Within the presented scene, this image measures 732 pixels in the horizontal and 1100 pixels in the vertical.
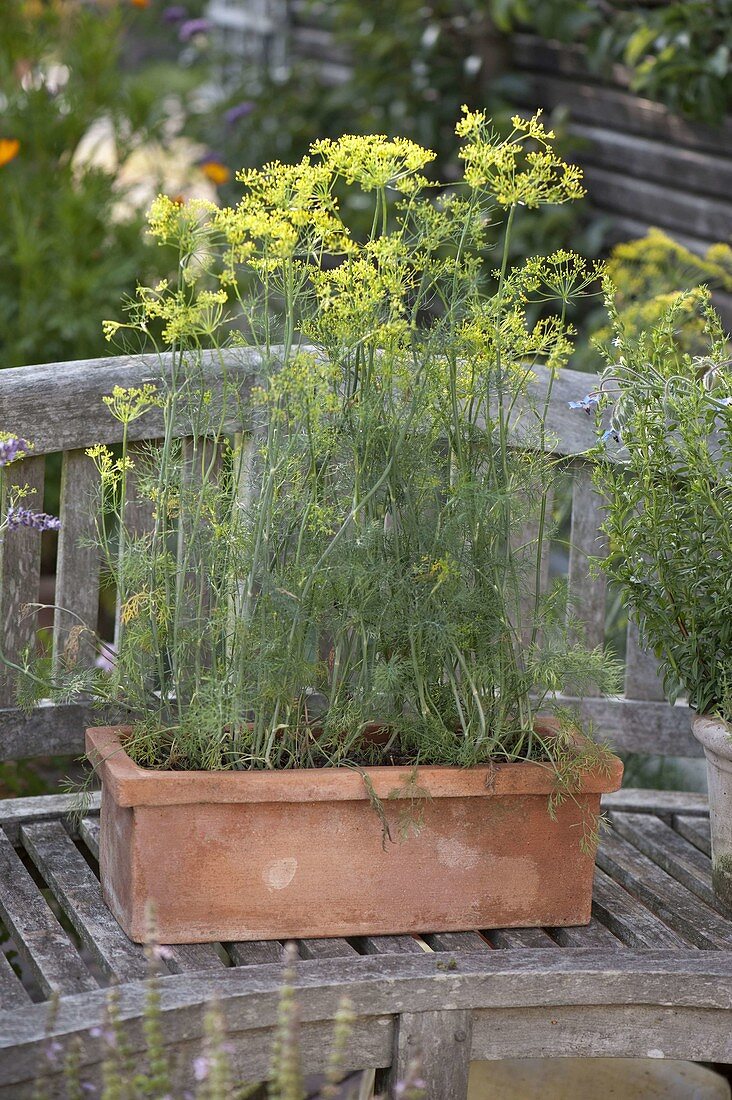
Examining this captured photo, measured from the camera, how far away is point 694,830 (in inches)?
107

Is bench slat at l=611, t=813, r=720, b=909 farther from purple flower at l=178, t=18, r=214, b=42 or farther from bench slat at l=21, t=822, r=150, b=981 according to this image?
purple flower at l=178, t=18, r=214, b=42

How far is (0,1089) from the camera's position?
1.78 meters

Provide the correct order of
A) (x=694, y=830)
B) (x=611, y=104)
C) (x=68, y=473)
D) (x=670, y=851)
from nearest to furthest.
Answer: (x=68, y=473), (x=670, y=851), (x=694, y=830), (x=611, y=104)

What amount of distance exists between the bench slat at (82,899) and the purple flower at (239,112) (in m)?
5.05

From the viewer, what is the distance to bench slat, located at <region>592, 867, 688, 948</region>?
87.1 inches

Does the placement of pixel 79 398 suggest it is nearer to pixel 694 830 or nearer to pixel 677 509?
pixel 677 509

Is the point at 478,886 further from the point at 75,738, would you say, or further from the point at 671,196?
the point at 671,196

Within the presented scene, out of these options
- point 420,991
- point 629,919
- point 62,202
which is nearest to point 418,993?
point 420,991

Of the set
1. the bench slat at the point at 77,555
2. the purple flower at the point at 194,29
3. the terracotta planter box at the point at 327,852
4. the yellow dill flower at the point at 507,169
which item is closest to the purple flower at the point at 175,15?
the purple flower at the point at 194,29

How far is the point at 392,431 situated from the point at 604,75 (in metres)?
3.63

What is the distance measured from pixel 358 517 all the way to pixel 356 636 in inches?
7.2

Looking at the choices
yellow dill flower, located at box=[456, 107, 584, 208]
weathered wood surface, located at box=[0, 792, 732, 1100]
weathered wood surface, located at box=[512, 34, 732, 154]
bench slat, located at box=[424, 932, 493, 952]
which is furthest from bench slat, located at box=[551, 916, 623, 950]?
weathered wood surface, located at box=[512, 34, 732, 154]

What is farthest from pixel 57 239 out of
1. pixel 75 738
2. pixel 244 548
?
pixel 244 548

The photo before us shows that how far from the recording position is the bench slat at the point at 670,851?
96.9 inches
